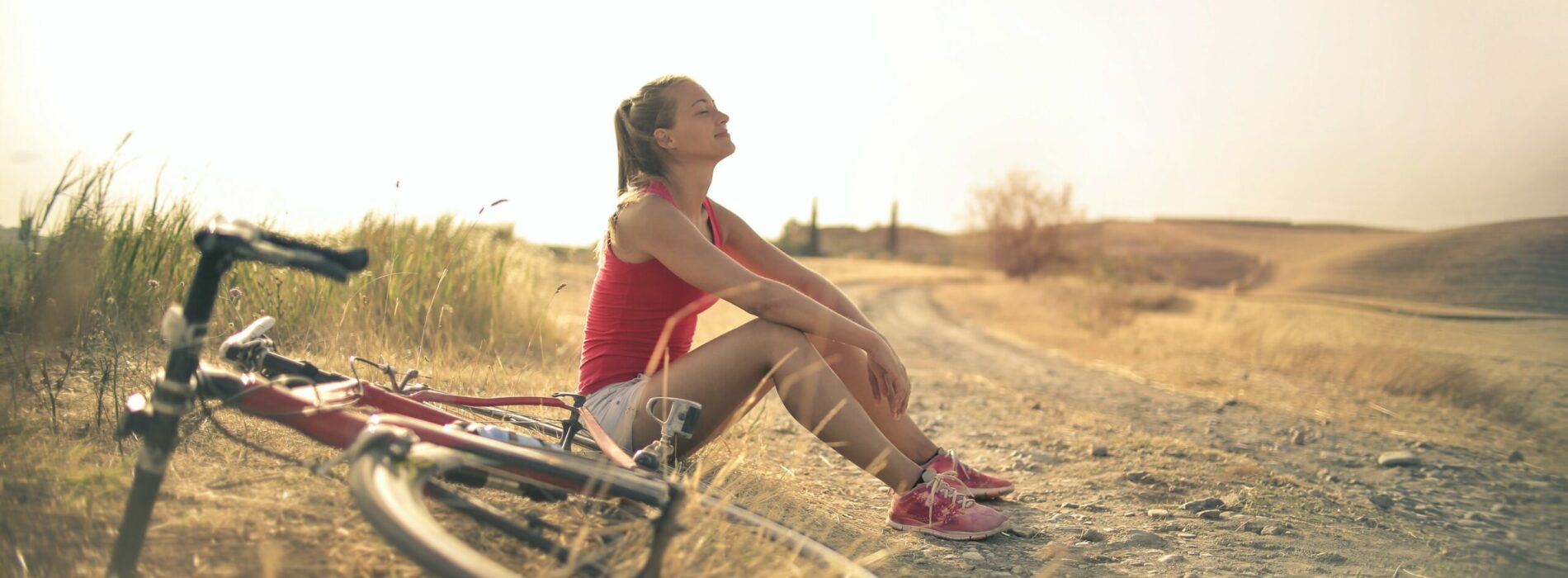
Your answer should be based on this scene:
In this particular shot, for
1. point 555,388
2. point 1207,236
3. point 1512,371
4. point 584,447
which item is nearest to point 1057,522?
point 584,447

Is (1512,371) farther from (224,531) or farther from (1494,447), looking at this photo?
(224,531)

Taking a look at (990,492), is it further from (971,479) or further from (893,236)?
(893,236)

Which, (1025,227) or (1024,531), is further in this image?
(1025,227)

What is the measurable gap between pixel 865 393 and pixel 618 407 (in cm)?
91

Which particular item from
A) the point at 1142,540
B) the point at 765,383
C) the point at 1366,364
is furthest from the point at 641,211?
the point at 1366,364

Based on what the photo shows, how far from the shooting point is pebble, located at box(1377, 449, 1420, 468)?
4.95 metres

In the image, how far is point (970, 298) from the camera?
22.2m

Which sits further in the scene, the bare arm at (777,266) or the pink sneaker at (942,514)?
the bare arm at (777,266)

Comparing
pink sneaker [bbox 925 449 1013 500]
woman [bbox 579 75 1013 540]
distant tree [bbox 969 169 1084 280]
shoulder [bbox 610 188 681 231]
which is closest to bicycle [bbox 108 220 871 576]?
woman [bbox 579 75 1013 540]

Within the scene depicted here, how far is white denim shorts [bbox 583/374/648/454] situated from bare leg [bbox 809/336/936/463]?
0.70 meters

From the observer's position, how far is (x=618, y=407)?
2926 mm

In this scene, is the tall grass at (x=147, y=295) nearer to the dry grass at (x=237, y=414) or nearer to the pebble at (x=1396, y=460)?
the dry grass at (x=237, y=414)

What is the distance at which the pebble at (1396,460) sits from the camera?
495 cm

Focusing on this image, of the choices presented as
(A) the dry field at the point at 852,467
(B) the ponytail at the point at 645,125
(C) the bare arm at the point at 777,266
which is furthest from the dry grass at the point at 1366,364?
(B) the ponytail at the point at 645,125
